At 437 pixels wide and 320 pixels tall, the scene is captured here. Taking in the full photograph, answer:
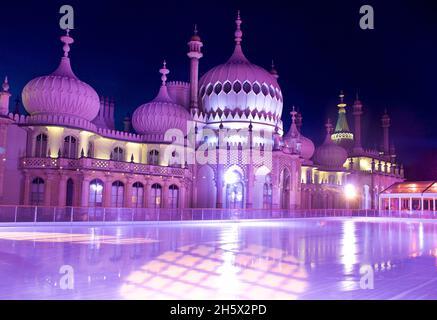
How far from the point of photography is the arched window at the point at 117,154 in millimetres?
36562

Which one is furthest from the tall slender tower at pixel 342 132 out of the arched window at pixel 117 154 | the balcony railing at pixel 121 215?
the arched window at pixel 117 154

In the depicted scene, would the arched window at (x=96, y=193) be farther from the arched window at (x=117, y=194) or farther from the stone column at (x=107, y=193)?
the arched window at (x=117, y=194)

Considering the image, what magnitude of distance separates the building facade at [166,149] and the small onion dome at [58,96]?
0.24 ft

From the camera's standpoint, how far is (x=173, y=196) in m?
37.3

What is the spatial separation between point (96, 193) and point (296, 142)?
1009 inches

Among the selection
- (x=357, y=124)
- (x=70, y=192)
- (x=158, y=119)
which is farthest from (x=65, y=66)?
(x=357, y=124)

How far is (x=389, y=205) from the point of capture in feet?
205

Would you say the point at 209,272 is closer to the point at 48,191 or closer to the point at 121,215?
the point at 121,215

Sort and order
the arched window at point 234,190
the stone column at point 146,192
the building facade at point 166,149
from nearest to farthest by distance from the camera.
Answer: the building facade at point 166,149 → the stone column at point 146,192 → the arched window at point 234,190

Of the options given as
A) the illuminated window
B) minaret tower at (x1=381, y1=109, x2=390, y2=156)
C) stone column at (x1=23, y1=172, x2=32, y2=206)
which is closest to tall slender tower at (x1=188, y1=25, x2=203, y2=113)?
the illuminated window

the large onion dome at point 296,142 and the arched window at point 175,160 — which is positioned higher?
the large onion dome at point 296,142
